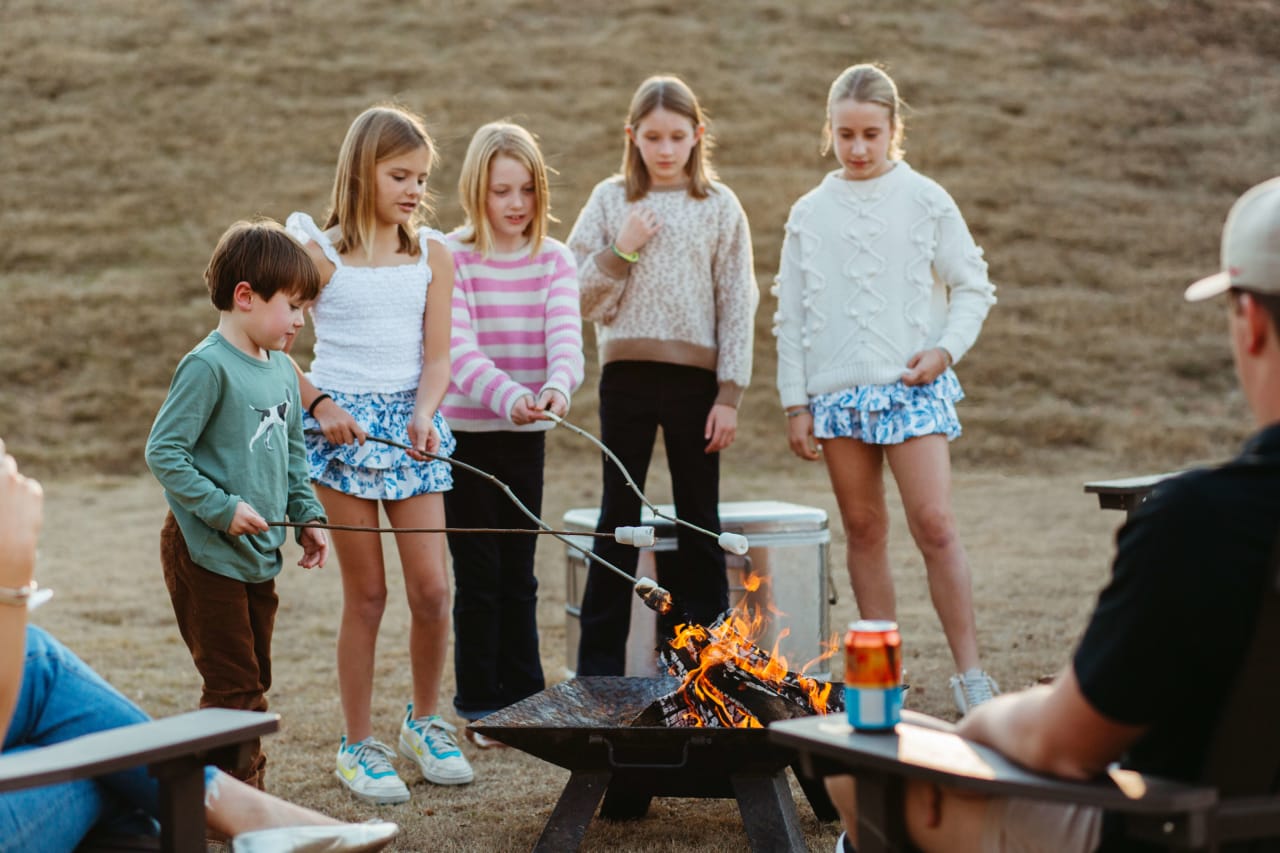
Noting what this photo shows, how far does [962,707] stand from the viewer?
169 inches

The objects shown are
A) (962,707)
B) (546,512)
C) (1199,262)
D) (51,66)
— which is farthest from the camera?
(51,66)

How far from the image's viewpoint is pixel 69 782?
7.25 feet

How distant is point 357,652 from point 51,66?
631 inches

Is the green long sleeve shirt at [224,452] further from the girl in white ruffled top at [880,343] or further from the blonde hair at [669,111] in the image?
the girl in white ruffled top at [880,343]

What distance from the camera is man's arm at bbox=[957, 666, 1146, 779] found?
5.94 ft

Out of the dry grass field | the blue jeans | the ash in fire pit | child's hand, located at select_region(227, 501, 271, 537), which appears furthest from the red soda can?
the dry grass field

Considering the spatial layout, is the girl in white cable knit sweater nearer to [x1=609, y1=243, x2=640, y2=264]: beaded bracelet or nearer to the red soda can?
[x1=609, y1=243, x2=640, y2=264]: beaded bracelet

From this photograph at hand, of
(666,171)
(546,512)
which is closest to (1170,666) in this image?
(666,171)

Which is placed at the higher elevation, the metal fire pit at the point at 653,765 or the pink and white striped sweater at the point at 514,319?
the pink and white striped sweater at the point at 514,319

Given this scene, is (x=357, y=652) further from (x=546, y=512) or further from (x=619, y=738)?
(x=546, y=512)

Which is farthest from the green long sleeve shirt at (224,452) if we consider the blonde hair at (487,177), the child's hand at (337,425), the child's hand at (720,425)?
the child's hand at (720,425)

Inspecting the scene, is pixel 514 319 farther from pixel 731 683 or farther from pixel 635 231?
pixel 731 683

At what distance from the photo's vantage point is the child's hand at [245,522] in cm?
314

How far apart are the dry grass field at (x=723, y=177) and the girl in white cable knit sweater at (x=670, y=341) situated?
1.06 metres
